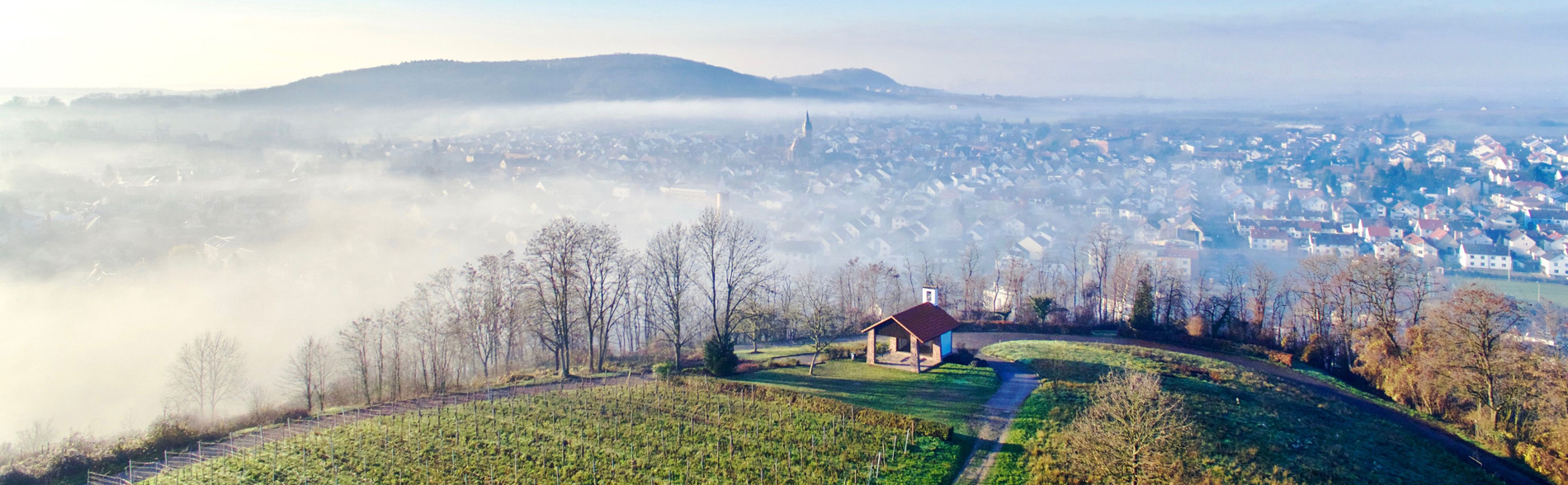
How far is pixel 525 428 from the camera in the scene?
19141 millimetres

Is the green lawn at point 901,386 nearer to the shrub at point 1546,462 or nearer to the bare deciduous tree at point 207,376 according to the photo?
the shrub at point 1546,462

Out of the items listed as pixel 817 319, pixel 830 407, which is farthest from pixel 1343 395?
pixel 830 407

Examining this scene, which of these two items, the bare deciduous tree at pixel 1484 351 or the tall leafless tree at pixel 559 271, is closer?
the bare deciduous tree at pixel 1484 351

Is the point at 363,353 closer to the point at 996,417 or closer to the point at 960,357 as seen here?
the point at 960,357

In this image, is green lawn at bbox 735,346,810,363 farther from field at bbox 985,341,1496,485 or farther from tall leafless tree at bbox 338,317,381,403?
tall leafless tree at bbox 338,317,381,403

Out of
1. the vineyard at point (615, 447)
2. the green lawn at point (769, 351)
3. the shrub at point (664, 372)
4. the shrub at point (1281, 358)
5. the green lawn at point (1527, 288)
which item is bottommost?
the green lawn at point (1527, 288)

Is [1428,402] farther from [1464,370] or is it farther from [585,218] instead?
[585,218]

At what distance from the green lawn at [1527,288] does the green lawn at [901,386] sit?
180ft

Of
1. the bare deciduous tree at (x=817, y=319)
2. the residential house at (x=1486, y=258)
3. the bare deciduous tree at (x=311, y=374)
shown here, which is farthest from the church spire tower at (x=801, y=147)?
the bare deciduous tree at (x=311, y=374)

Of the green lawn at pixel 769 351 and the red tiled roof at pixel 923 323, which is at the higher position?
the red tiled roof at pixel 923 323

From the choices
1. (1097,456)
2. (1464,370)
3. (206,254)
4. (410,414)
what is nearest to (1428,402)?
(1464,370)

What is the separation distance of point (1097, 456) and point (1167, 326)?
21.4 meters

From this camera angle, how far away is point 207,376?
30.5 m

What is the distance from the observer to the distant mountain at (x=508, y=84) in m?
113
